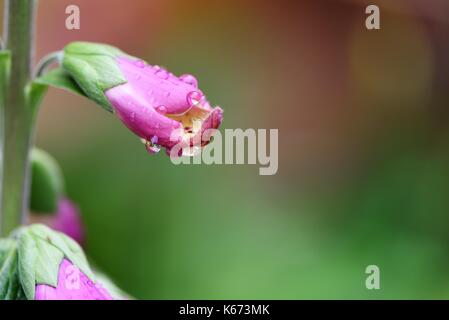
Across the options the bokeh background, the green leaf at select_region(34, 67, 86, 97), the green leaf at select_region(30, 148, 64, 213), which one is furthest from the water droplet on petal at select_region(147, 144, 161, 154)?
the bokeh background

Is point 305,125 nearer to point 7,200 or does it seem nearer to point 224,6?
point 224,6

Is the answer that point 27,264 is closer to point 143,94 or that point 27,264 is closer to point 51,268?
point 51,268

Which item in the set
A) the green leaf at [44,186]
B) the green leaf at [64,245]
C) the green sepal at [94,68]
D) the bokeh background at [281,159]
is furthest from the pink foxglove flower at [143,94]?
the bokeh background at [281,159]

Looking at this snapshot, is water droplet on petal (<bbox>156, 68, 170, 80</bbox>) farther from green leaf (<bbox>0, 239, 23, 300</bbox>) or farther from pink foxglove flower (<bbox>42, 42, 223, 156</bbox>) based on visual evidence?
green leaf (<bbox>0, 239, 23, 300</bbox>)

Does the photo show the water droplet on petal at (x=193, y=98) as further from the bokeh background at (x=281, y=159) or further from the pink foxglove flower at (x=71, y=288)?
the bokeh background at (x=281, y=159)
